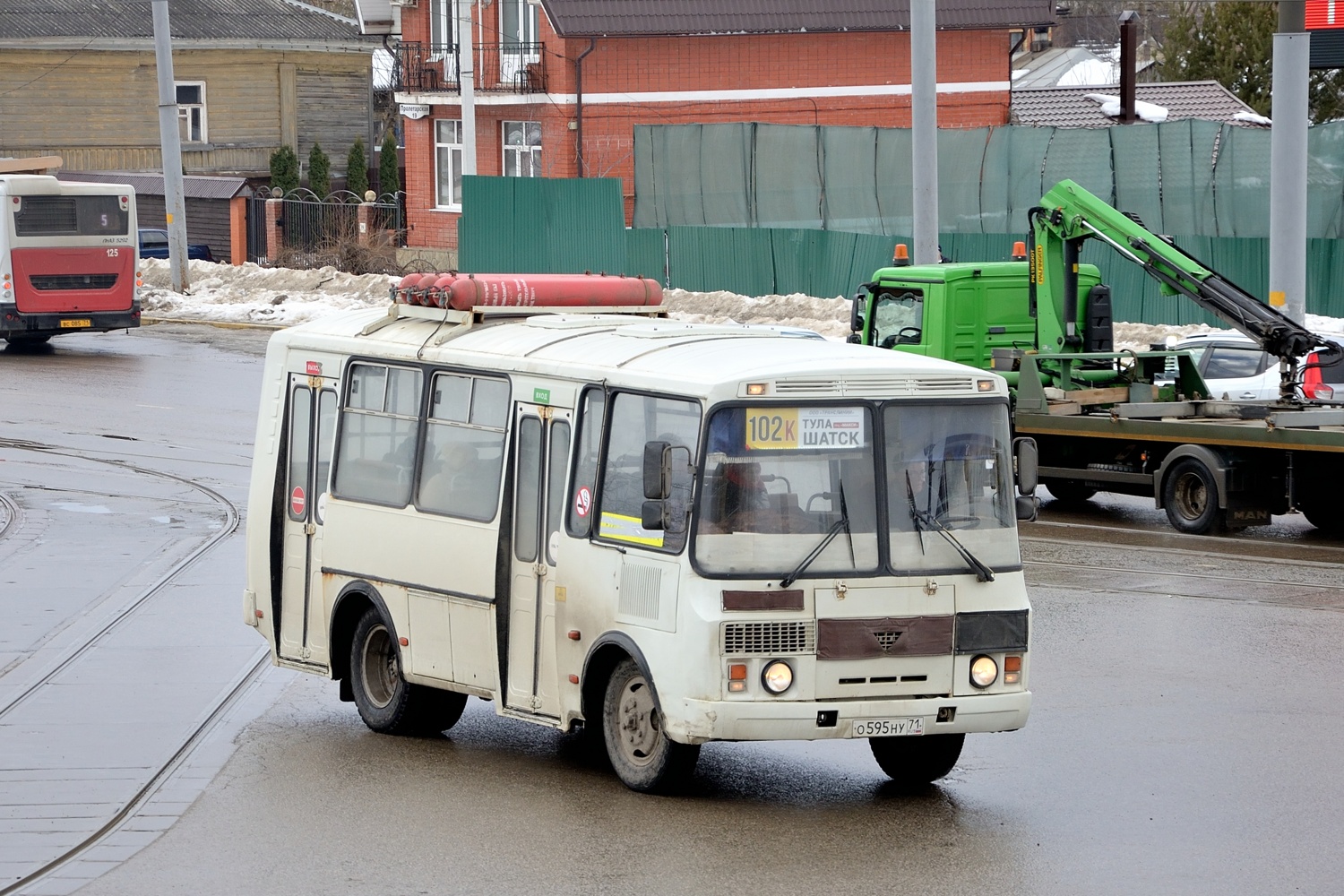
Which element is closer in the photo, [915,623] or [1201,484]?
[915,623]

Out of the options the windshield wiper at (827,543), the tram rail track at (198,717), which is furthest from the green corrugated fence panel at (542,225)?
the windshield wiper at (827,543)

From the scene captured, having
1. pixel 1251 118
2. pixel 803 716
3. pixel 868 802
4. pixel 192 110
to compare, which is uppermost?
pixel 192 110

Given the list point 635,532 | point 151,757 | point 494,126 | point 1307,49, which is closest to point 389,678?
point 151,757

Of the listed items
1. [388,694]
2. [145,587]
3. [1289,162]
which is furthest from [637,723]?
[1289,162]

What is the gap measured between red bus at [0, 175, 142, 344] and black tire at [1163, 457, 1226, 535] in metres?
20.6

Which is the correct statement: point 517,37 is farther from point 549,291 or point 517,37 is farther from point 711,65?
point 549,291

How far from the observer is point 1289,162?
24.1 meters

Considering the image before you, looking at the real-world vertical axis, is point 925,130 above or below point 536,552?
above

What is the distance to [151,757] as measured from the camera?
1012cm

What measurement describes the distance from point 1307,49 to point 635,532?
17.6m

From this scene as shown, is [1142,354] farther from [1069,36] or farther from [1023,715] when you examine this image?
[1069,36]

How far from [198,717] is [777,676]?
Answer: 397cm

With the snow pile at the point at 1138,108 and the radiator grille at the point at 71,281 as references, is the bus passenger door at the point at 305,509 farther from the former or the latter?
the snow pile at the point at 1138,108

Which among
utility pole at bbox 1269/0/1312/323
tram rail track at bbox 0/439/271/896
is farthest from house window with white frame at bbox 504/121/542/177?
tram rail track at bbox 0/439/271/896
